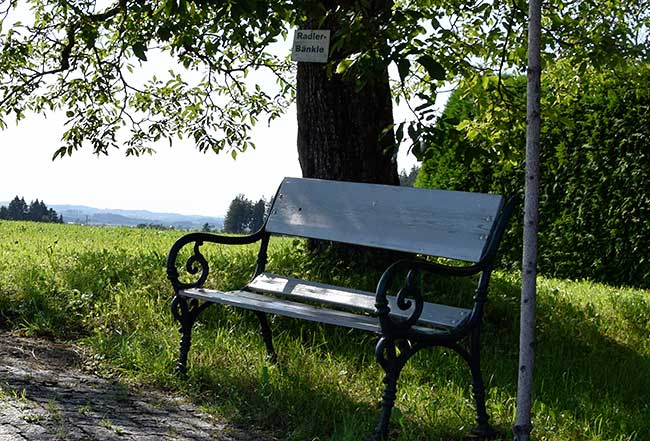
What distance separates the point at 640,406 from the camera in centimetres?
514

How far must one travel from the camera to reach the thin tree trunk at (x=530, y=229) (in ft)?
11.2

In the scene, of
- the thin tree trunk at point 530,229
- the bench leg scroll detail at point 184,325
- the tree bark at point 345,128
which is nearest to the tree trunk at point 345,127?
the tree bark at point 345,128

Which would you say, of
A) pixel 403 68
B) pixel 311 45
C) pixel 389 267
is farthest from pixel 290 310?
pixel 311 45

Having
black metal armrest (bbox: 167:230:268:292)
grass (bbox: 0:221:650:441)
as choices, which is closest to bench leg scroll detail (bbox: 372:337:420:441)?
grass (bbox: 0:221:650:441)

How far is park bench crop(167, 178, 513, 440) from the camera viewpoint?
3918 millimetres

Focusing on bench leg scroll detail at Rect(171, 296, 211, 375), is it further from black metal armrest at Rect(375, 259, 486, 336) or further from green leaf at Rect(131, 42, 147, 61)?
green leaf at Rect(131, 42, 147, 61)

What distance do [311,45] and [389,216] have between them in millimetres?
2293

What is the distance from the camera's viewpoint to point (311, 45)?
6.82 m

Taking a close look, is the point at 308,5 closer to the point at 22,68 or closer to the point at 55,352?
the point at 55,352

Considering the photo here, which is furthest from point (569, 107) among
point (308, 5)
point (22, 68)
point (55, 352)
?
point (55, 352)

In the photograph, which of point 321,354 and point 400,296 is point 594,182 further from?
point 400,296

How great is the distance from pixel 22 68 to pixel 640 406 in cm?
690

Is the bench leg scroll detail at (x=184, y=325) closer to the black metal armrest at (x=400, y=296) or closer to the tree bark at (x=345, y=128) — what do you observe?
the black metal armrest at (x=400, y=296)

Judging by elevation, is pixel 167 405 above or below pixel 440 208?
below
